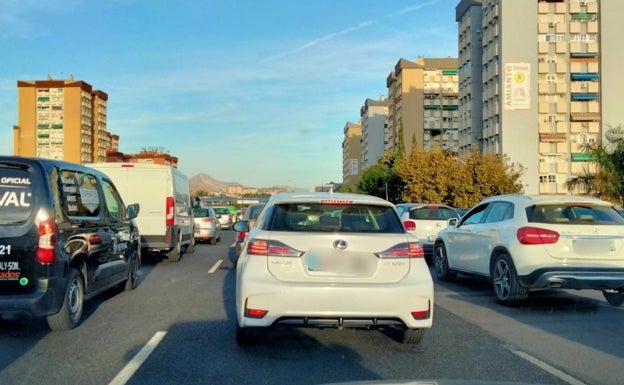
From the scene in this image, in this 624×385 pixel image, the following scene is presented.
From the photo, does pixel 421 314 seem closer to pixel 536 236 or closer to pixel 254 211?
pixel 536 236

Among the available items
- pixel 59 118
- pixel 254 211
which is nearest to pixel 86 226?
pixel 254 211

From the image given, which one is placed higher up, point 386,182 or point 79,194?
point 386,182

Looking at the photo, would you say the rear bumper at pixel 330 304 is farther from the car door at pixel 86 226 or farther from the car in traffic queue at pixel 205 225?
the car in traffic queue at pixel 205 225

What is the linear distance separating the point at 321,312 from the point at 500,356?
184 centimetres

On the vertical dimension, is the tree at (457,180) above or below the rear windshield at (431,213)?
above

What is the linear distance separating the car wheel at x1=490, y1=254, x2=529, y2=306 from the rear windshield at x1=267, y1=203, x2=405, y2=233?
3.30 meters

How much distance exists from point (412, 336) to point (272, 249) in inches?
69.8

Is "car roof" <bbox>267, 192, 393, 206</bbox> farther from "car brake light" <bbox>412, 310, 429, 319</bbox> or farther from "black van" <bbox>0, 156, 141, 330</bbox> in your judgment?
"black van" <bbox>0, 156, 141, 330</bbox>

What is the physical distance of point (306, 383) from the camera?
199 inches

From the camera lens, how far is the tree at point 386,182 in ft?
224

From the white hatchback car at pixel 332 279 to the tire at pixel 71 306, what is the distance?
7.40 ft

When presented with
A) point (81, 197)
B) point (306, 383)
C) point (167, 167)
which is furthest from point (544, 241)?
point (167, 167)

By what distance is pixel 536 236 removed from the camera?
8.50m

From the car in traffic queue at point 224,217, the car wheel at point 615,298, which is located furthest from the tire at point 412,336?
the car in traffic queue at point 224,217
